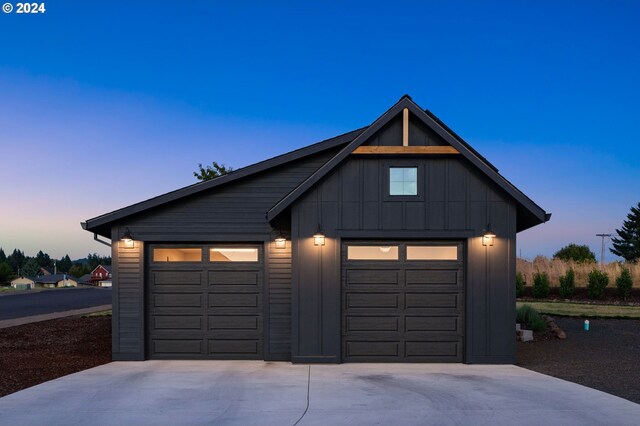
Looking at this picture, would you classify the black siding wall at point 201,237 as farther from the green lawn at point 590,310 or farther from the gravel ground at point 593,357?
the green lawn at point 590,310

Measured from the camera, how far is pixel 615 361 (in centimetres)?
1029

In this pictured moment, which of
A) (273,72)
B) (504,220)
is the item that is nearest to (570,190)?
(273,72)

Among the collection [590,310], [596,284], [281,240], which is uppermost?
[281,240]

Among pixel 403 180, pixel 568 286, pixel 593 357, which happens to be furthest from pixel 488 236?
pixel 568 286

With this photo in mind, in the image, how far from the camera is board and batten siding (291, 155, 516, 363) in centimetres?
965

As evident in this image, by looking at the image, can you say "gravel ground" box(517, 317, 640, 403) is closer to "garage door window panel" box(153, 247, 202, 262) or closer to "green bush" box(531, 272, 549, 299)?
"garage door window panel" box(153, 247, 202, 262)

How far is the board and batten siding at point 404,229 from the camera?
380 inches

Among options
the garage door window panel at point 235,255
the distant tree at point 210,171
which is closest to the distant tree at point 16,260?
the distant tree at point 210,171

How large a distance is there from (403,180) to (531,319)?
7.25 meters

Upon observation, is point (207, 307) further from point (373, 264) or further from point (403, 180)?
point (403, 180)

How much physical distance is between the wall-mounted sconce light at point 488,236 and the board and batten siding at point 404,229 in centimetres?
11

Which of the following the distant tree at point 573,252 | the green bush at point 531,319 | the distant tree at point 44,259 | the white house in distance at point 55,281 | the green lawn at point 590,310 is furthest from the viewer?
the distant tree at point 44,259

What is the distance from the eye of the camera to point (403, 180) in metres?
9.81

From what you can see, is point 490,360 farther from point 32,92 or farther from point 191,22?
point 32,92
